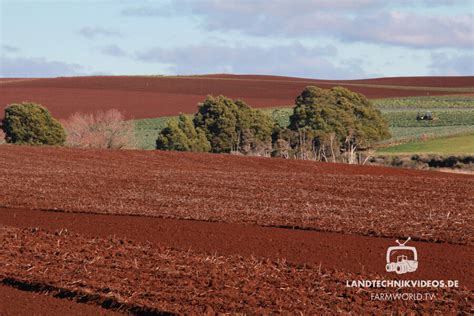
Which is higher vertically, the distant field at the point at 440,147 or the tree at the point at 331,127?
the tree at the point at 331,127

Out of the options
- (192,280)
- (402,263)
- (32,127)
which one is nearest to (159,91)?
(32,127)

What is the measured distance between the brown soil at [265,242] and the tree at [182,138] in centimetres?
4368

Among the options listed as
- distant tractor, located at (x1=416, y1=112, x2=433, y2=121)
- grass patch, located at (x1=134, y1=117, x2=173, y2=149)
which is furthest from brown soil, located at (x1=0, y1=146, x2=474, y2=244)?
distant tractor, located at (x1=416, y1=112, x2=433, y2=121)

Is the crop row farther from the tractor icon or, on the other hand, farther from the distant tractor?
the tractor icon

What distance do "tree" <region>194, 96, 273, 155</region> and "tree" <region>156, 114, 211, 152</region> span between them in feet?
4.76

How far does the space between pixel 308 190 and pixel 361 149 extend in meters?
45.0

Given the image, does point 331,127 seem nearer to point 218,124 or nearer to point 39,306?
point 218,124

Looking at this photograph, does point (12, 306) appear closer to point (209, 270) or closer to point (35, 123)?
point (209, 270)

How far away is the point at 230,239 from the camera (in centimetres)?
1825

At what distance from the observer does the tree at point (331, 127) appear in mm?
69375

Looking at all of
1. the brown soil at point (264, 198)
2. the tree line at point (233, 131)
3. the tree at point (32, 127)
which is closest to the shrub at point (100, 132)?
the tree line at point (233, 131)

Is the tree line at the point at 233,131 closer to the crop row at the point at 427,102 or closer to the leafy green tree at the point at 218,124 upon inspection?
the leafy green tree at the point at 218,124

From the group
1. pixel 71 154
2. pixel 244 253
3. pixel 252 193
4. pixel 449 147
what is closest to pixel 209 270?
pixel 244 253

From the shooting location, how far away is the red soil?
90875mm
